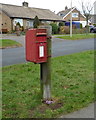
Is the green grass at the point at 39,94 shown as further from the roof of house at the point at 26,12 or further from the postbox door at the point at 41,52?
the roof of house at the point at 26,12

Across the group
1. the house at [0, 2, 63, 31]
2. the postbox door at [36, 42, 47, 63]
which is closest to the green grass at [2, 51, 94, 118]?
the postbox door at [36, 42, 47, 63]

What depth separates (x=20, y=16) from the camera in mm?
36062

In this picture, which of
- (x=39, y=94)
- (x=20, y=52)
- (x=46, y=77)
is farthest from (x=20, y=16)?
(x=46, y=77)

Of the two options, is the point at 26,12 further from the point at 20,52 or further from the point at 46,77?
the point at 46,77

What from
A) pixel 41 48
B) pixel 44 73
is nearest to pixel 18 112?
pixel 44 73

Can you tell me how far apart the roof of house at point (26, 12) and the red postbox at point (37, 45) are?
105ft

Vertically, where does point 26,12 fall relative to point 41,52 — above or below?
above

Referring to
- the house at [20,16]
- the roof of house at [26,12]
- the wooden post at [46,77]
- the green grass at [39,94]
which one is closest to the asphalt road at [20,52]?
the green grass at [39,94]

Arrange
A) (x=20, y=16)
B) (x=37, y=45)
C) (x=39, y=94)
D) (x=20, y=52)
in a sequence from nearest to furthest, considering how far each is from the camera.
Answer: (x=37, y=45) < (x=39, y=94) < (x=20, y=52) < (x=20, y=16)

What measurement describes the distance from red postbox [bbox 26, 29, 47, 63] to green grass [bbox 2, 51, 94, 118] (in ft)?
2.74

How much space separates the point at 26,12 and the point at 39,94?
120ft

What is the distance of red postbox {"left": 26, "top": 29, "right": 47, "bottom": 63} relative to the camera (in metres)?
3.74

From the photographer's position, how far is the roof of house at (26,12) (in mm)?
36062

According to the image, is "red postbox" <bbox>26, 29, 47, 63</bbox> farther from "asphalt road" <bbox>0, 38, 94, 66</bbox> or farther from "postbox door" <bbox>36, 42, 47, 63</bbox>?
"asphalt road" <bbox>0, 38, 94, 66</bbox>
